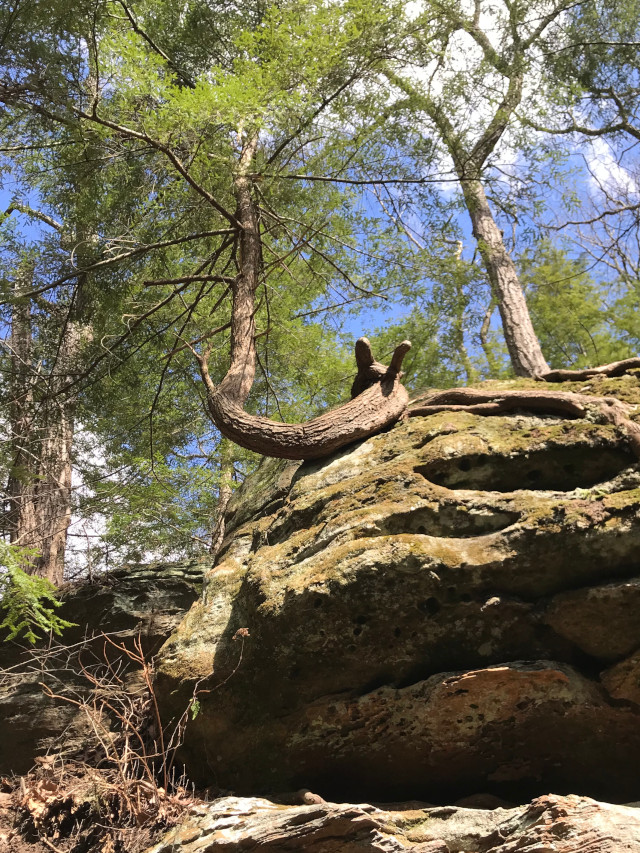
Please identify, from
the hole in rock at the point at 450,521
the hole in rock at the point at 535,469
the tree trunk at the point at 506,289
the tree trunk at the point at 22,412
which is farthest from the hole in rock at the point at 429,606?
the tree trunk at the point at 506,289

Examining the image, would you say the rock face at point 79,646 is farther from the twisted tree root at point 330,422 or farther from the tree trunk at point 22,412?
the twisted tree root at point 330,422

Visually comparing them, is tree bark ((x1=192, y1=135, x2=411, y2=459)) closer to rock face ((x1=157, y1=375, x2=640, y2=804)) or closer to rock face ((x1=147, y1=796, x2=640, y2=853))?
rock face ((x1=157, y1=375, x2=640, y2=804))

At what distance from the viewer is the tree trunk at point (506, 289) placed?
8.91 meters

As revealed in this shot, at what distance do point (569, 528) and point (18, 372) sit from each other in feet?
21.0

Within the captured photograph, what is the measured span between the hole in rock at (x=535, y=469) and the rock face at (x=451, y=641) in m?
0.01

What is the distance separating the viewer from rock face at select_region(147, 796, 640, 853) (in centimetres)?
288

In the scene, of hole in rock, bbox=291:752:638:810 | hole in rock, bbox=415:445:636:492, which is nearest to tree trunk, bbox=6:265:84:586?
hole in rock, bbox=291:752:638:810

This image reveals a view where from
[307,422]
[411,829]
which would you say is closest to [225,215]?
[307,422]

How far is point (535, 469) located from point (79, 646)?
5.19 m

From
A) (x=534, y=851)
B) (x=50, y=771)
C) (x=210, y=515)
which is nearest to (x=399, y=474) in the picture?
(x=534, y=851)

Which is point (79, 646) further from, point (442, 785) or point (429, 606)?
point (429, 606)

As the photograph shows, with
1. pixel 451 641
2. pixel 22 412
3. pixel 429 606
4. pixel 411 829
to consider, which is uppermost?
pixel 22 412

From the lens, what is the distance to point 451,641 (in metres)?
3.81

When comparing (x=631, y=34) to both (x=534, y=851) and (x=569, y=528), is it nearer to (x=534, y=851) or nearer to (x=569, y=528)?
(x=569, y=528)
